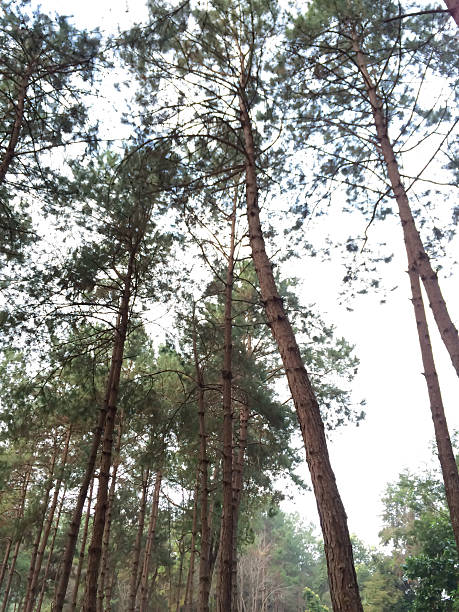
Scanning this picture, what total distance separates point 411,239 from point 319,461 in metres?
3.85

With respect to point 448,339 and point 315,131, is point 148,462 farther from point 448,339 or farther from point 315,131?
point 315,131

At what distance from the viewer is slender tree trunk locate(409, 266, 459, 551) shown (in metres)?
4.58

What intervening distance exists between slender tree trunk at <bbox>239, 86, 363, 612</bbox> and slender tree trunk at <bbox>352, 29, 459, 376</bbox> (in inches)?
88.4

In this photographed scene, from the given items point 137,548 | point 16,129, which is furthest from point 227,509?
point 137,548

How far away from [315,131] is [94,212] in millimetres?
4316

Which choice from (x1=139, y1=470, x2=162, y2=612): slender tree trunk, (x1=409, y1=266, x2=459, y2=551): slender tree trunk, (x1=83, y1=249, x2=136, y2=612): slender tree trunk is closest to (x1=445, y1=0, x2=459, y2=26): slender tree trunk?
(x1=409, y1=266, x2=459, y2=551): slender tree trunk

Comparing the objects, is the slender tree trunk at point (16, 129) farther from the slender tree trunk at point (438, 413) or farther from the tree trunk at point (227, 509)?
the slender tree trunk at point (438, 413)

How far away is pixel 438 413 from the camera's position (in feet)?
16.6

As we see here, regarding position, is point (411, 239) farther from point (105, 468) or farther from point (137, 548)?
point (137, 548)

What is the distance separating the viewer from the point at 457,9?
12.3ft

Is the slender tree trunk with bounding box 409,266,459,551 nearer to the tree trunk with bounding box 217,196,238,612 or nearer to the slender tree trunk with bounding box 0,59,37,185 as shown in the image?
the tree trunk with bounding box 217,196,238,612

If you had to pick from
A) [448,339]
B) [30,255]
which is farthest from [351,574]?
[30,255]

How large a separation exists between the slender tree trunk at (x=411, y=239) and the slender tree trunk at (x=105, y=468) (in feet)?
14.7

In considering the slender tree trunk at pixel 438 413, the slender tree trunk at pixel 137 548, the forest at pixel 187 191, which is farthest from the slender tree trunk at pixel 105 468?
the slender tree trunk at pixel 137 548
